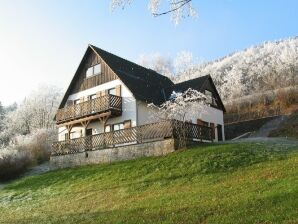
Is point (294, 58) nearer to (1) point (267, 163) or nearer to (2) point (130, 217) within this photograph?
(1) point (267, 163)

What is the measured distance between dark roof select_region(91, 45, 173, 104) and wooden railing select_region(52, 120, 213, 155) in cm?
364

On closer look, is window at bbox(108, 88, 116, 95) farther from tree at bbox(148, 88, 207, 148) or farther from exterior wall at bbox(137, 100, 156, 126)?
tree at bbox(148, 88, 207, 148)

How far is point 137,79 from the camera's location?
36.7 meters

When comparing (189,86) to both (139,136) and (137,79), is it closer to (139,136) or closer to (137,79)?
(137,79)

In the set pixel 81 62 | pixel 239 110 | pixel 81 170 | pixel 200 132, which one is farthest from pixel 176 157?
pixel 239 110

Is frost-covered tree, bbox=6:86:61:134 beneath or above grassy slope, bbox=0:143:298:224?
above

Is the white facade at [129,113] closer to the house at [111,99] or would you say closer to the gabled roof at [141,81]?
the house at [111,99]

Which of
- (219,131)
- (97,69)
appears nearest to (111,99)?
(97,69)

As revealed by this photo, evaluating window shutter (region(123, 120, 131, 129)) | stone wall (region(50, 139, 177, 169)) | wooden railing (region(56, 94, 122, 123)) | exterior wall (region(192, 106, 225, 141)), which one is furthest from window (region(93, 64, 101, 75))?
exterior wall (region(192, 106, 225, 141))

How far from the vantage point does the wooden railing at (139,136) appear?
28.1 metres

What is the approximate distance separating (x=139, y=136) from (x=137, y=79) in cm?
810

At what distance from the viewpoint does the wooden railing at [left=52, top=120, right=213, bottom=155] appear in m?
28.1

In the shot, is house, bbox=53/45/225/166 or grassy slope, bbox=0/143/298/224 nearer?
grassy slope, bbox=0/143/298/224

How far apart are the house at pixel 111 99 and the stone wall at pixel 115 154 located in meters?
0.91
